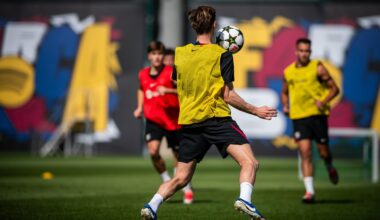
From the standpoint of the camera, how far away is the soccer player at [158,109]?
1315cm

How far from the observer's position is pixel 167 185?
29.3 ft

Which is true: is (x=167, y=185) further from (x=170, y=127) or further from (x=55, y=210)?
(x=170, y=127)

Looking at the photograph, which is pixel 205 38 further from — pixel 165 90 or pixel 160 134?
pixel 160 134

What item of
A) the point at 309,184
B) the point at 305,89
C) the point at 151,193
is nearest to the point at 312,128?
the point at 305,89

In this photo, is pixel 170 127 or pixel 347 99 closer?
pixel 170 127

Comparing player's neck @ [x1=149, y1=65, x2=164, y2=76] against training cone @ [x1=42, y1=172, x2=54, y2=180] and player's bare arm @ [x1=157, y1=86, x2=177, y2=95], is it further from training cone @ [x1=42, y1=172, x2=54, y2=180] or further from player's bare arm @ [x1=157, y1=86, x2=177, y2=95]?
training cone @ [x1=42, y1=172, x2=54, y2=180]

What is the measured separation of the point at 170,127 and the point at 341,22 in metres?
16.4

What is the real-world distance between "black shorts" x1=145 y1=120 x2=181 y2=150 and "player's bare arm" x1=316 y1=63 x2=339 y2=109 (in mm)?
2221

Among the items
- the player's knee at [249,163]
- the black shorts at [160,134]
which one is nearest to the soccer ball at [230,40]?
the player's knee at [249,163]

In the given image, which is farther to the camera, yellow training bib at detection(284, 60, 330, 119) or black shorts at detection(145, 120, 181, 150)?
yellow training bib at detection(284, 60, 330, 119)

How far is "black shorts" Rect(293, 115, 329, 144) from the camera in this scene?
13516 millimetres

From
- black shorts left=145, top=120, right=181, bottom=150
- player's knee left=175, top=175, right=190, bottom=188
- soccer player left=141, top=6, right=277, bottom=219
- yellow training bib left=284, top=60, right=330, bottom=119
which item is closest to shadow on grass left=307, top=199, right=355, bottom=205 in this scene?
yellow training bib left=284, top=60, right=330, bottom=119

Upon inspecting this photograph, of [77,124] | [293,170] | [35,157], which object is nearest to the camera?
[293,170]

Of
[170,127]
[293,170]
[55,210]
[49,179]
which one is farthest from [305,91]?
[293,170]
